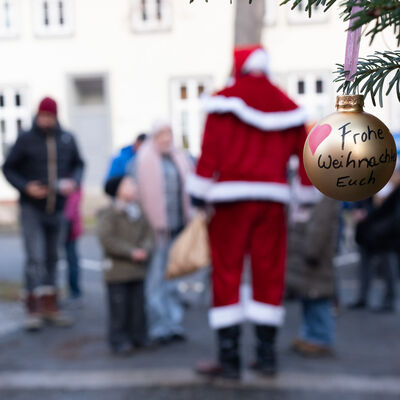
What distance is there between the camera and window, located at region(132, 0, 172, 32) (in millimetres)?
18312

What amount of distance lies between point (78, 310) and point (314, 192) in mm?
2880

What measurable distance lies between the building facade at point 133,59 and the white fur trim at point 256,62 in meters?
13.9

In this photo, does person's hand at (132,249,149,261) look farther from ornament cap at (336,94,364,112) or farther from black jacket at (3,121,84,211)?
ornament cap at (336,94,364,112)

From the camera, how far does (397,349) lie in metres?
5.12

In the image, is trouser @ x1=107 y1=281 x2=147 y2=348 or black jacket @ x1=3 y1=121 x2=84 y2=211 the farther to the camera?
black jacket @ x1=3 y1=121 x2=84 y2=211

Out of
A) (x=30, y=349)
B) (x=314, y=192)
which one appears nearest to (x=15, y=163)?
(x=30, y=349)

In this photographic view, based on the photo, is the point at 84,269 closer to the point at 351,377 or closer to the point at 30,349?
the point at 30,349

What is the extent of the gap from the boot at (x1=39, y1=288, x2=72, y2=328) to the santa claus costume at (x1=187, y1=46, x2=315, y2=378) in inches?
80.0

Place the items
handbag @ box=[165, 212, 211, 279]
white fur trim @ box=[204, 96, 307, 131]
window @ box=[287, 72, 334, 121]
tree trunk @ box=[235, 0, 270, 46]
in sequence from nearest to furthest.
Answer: white fur trim @ box=[204, 96, 307, 131] → handbag @ box=[165, 212, 211, 279] → tree trunk @ box=[235, 0, 270, 46] → window @ box=[287, 72, 334, 121]

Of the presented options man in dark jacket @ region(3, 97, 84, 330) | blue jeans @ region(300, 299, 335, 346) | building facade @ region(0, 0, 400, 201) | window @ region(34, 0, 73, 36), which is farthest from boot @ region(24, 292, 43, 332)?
window @ region(34, 0, 73, 36)

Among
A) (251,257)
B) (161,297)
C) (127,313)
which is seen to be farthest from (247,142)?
(161,297)

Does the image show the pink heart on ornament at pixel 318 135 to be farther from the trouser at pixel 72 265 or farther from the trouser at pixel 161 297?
the trouser at pixel 72 265

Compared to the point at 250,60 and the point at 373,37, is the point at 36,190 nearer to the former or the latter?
the point at 250,60

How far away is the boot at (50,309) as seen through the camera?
5918mm
